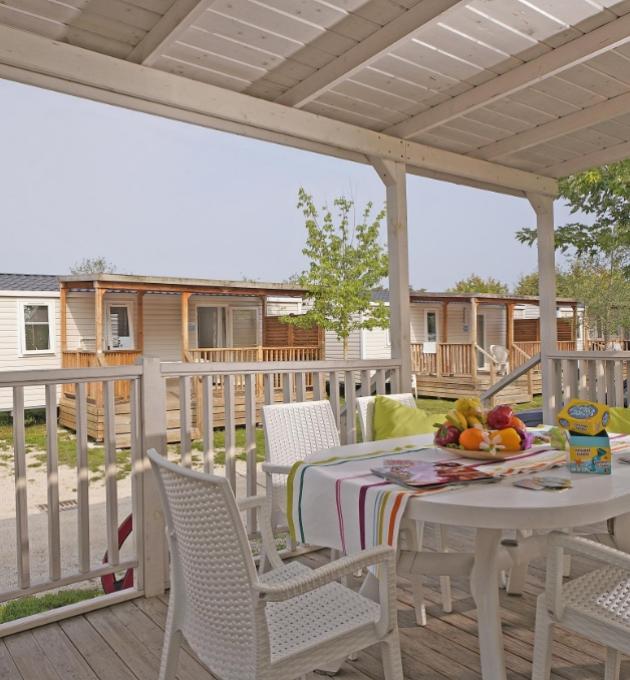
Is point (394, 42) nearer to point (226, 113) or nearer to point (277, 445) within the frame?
point (226, 113)

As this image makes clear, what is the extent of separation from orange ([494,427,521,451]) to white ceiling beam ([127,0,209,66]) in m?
1.91

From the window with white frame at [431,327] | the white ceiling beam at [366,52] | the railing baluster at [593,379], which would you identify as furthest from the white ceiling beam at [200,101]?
the window with white frame at [431,327]

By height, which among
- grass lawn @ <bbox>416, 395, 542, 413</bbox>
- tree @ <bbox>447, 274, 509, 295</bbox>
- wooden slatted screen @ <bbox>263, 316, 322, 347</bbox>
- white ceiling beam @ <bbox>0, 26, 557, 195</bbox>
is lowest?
grass lawn @ <bbox>416, 395, 542, 413</bbox>

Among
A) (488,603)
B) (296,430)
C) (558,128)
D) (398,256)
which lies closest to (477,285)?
(558,128)

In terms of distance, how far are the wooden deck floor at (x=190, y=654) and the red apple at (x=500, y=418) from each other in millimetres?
830

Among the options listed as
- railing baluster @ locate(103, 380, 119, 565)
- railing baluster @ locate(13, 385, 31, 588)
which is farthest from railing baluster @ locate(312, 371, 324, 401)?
railing baluster @ locate(13, 385, 31, 588)

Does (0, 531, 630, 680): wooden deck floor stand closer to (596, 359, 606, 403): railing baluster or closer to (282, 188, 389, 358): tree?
(596, 359, 606, 403): railing baluster

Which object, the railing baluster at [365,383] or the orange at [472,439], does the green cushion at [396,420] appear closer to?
the railing baluster at [365,383]

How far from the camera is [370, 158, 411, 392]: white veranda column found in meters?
3.93

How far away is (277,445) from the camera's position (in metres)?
2.74

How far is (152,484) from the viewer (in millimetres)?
2836

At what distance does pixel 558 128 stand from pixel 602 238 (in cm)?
788

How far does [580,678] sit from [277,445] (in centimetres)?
141

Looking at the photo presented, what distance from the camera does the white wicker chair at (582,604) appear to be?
1534 mm
